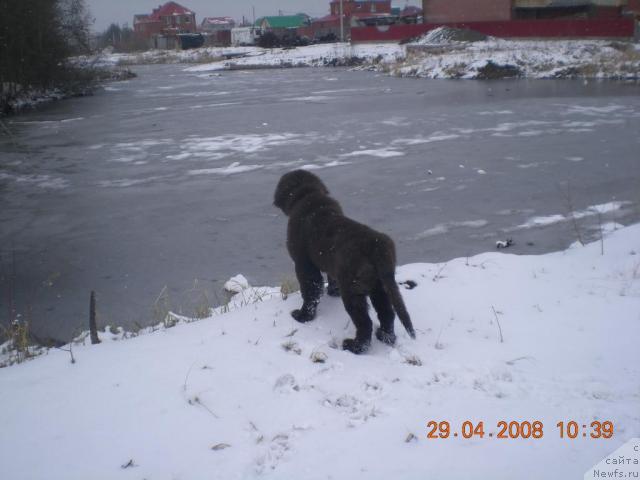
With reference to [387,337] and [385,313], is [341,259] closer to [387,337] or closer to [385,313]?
[385,313]

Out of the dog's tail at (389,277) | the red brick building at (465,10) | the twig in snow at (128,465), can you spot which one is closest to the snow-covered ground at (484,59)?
the red brick building at (465,10)

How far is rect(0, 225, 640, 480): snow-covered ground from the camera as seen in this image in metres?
3.21

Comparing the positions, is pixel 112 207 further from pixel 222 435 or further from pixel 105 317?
pixel 222 435

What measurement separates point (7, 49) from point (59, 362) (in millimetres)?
27307

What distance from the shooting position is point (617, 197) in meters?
9.45

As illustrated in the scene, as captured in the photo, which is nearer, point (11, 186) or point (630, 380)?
point (630, 380)

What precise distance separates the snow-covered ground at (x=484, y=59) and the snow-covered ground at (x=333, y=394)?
2825 centimetres

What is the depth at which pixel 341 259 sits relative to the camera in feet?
14.2

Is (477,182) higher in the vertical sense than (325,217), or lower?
lower

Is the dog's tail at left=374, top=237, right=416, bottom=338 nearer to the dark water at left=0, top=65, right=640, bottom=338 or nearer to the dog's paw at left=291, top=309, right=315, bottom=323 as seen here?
the dog's paw at left=291, top=309, right=315, bottom=323

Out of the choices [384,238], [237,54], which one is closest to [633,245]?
[384,238]

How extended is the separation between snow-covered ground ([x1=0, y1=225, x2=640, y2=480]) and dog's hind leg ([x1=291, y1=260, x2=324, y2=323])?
0.42ft

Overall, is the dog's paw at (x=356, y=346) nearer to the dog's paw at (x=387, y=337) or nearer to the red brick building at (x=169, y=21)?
the dog's paw at (x=387, y=337)

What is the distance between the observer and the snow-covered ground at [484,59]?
3069 centimetres
